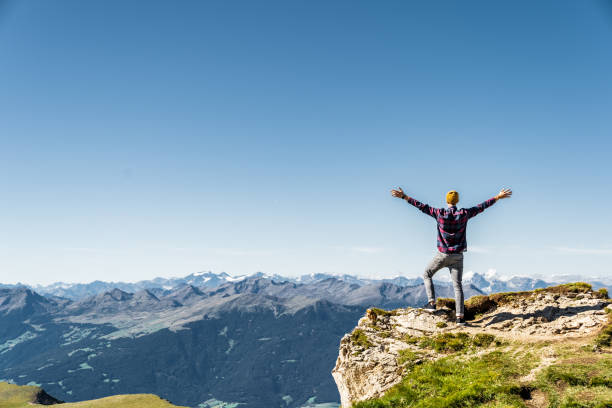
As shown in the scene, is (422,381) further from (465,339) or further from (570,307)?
(570,307)

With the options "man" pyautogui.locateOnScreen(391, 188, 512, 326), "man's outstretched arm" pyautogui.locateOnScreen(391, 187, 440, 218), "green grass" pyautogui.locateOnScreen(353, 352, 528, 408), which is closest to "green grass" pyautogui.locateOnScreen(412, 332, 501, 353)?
"green grass" pyautogui.locateOnScreen(353, 352, 528, 408)

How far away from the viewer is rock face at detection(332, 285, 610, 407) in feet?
50.8

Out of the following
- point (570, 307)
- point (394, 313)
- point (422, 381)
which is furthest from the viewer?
point (394, 313)

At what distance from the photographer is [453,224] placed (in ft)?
53.5

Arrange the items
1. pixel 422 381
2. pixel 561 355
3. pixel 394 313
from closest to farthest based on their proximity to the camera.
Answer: pixel 561 355
pixel 422 381
pixel 394 313

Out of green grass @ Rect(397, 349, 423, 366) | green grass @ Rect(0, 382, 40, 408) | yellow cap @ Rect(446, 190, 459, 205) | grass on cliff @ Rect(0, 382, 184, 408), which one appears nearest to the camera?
green grass @ Rect(397, 349, 423, 366)

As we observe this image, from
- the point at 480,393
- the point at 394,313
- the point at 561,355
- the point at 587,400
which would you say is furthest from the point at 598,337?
the point at 394,313

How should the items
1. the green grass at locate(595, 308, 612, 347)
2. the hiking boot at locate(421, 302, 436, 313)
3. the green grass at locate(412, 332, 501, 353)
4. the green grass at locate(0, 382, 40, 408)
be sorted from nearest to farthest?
the green grass at locate(595, 308, 612, 347) → the green grass at locate(412, 332, 501, 353) → the hiking boot at locate(421, 302, 436, 313) → the green grass at locate(0, 382, 40, 408)

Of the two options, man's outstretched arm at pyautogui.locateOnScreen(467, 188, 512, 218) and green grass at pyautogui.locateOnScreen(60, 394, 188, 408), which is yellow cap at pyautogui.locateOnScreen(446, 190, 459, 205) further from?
green grass at pyautogui.locateOnScreen(60, 394, 188, 408)

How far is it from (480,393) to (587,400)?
9.60 ft

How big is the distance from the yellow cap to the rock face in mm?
6533

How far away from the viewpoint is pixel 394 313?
2205 cm

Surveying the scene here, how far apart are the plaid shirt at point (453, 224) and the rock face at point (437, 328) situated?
4421 mm

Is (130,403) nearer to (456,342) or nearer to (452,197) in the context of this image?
(456,342)
